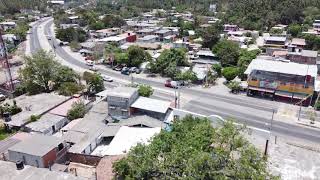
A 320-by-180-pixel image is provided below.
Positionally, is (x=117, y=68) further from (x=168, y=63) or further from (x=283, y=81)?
(x=283, y=81)

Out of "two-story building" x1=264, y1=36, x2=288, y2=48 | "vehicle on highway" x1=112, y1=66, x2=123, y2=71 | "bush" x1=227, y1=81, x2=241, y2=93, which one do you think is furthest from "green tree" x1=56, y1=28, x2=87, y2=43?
"bush" x1=227, y1=81, x2=241, y2=93

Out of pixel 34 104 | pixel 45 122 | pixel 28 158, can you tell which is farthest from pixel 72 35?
pixel 28 158

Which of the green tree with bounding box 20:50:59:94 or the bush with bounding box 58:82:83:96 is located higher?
the green tree with bounding box 20:50:59:94

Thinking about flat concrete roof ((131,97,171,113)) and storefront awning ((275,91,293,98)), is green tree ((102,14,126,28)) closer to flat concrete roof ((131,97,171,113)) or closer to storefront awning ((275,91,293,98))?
flat concrete roof ((131,97,171,113))

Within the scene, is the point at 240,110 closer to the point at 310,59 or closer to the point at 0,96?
the point at 310,59

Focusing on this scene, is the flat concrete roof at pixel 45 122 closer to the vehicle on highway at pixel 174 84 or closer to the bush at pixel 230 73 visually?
the vehicle on highway at pixel 174 84
